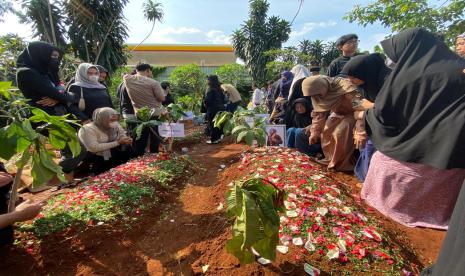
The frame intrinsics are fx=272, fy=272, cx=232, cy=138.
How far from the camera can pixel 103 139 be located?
12.8 feet

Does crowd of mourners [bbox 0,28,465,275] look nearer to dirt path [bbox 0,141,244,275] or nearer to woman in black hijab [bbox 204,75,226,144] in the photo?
dirt path [bbox 0,141,244,275]

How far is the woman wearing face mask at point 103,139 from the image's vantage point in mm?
3756

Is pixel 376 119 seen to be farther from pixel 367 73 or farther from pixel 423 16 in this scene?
pixel 423 16

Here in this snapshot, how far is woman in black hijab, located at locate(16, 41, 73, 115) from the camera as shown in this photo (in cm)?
333

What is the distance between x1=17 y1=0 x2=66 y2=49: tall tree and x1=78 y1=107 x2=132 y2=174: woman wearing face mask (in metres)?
10.3

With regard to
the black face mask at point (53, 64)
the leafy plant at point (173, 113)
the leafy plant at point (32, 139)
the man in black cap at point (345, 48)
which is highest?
the man in black cap at point (345, 48)

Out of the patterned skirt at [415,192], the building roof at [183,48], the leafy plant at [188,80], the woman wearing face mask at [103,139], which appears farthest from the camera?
the building roof at [183,48]

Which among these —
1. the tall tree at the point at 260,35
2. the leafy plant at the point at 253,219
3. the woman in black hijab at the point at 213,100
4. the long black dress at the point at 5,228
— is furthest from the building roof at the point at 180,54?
the leafy plant at the point at 253,219

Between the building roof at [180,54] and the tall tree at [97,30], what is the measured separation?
44.3 feet

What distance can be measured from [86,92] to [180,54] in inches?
957

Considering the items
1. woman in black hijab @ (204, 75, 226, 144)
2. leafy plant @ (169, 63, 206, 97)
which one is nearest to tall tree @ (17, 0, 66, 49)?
leafy plant @ (169, 63, 206, 97)

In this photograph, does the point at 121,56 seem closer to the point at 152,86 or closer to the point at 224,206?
the point at 152,86

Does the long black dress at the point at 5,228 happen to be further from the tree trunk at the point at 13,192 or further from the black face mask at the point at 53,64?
the black face mask at the point at 53,64

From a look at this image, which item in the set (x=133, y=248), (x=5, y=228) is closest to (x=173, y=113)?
(x=133, y=248)
